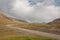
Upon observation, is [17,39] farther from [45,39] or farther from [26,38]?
[45,39]

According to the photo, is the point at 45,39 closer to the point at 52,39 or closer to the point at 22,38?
the point at 52,39

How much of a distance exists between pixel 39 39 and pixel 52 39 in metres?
1.20

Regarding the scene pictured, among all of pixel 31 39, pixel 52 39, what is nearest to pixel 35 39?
pixel 31 39

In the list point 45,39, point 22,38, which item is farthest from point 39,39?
point 22,38

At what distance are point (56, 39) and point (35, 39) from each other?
221 centimetres

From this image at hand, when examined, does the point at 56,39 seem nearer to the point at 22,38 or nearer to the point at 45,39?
the point at 45,39

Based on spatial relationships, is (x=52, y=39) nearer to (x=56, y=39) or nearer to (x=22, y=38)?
(x=56, y=39)

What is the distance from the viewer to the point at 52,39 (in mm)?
15273

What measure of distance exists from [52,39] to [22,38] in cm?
275

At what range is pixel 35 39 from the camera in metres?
14.8

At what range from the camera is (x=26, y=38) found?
14836 mm

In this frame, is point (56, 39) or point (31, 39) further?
point (56, 39)

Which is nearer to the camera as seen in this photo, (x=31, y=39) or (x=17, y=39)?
(x=31, y=39)

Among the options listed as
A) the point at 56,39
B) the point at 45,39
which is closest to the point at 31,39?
the point at 45,39
